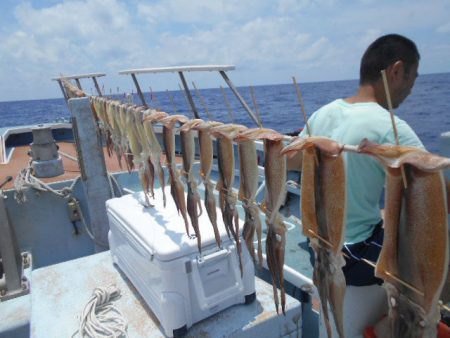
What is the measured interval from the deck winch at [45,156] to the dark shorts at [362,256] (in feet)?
21.5

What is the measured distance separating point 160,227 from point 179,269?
0.50m

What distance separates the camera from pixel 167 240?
301 centimetres

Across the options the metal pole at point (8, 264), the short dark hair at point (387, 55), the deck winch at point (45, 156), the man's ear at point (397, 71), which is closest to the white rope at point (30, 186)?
the deck winch at point (45, 156)

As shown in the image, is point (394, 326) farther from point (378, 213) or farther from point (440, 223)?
point (378, 213)

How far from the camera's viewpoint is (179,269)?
2920mm

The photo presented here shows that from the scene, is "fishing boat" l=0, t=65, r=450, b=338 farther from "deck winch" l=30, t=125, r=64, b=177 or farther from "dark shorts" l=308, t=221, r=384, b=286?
"dark shorts" l=308, t=221, r=384, b=286

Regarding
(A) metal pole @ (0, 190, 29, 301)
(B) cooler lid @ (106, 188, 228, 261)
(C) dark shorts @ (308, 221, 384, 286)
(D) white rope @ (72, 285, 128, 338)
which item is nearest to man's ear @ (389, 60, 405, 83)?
(C) dark shorts @ (308, 221, 384, 286)

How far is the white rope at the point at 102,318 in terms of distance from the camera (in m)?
3.08

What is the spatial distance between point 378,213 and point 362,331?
93 cm

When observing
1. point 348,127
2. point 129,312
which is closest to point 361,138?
point 348,127

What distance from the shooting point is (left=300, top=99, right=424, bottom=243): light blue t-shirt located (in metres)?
2.05

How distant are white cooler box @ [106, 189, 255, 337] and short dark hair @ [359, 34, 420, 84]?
1.75 meters

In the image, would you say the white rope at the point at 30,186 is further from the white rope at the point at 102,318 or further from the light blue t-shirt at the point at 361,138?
the light blue t-shirt at the point at 361,138

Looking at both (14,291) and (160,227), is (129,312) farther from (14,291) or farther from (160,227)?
(14,291)
